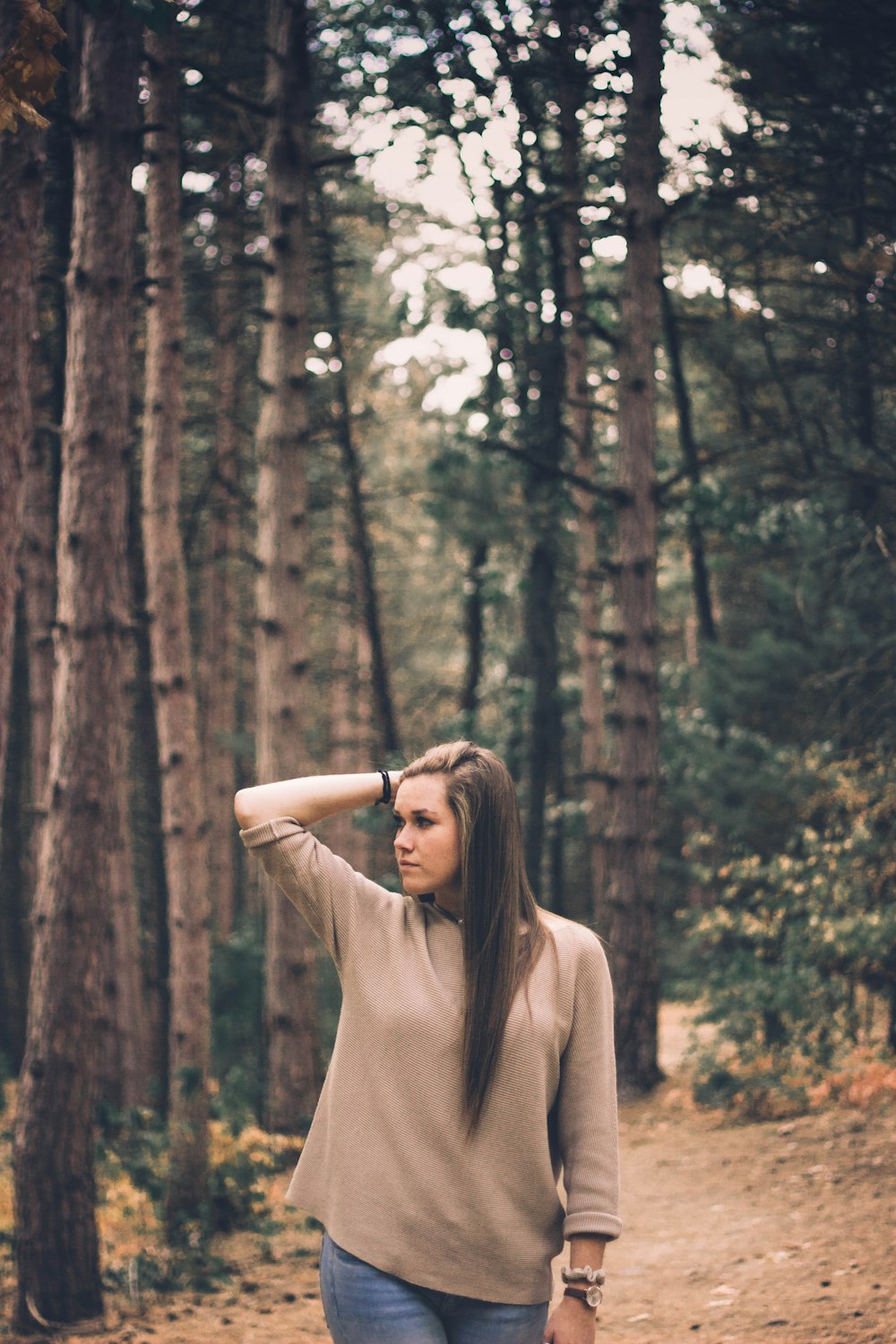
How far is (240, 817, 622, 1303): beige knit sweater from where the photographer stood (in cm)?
259

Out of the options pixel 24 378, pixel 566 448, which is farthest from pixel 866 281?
pixel 566 448

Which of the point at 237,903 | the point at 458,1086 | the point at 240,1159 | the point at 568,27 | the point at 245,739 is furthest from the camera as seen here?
the point at 237,903

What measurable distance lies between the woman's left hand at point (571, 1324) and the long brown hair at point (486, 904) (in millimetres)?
428

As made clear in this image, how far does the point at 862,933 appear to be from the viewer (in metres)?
9.09

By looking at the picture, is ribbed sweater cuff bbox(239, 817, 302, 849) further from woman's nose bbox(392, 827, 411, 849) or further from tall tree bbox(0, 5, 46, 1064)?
tall tree bbox(0, 5, 46, 1064)

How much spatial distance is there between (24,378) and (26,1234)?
4.38m

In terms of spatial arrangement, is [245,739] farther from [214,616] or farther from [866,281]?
[866,281]

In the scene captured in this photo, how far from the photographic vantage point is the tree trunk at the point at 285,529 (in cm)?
960

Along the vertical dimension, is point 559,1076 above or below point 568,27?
below

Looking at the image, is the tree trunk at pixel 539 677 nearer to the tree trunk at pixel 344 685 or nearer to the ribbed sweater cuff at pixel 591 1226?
the tree trunk at pixel 344 685

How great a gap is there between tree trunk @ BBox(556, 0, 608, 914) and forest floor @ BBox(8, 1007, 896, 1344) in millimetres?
3811

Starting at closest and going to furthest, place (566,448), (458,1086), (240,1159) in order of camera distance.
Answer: (458,1086)
(240,1159)
(566,448)

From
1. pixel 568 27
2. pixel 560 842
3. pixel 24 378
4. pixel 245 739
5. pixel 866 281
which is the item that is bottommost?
pixel 560 842

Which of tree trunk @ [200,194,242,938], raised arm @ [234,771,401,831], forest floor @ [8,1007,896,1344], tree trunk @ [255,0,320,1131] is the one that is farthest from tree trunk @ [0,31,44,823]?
tree trunk @ [200,194,242,938]
